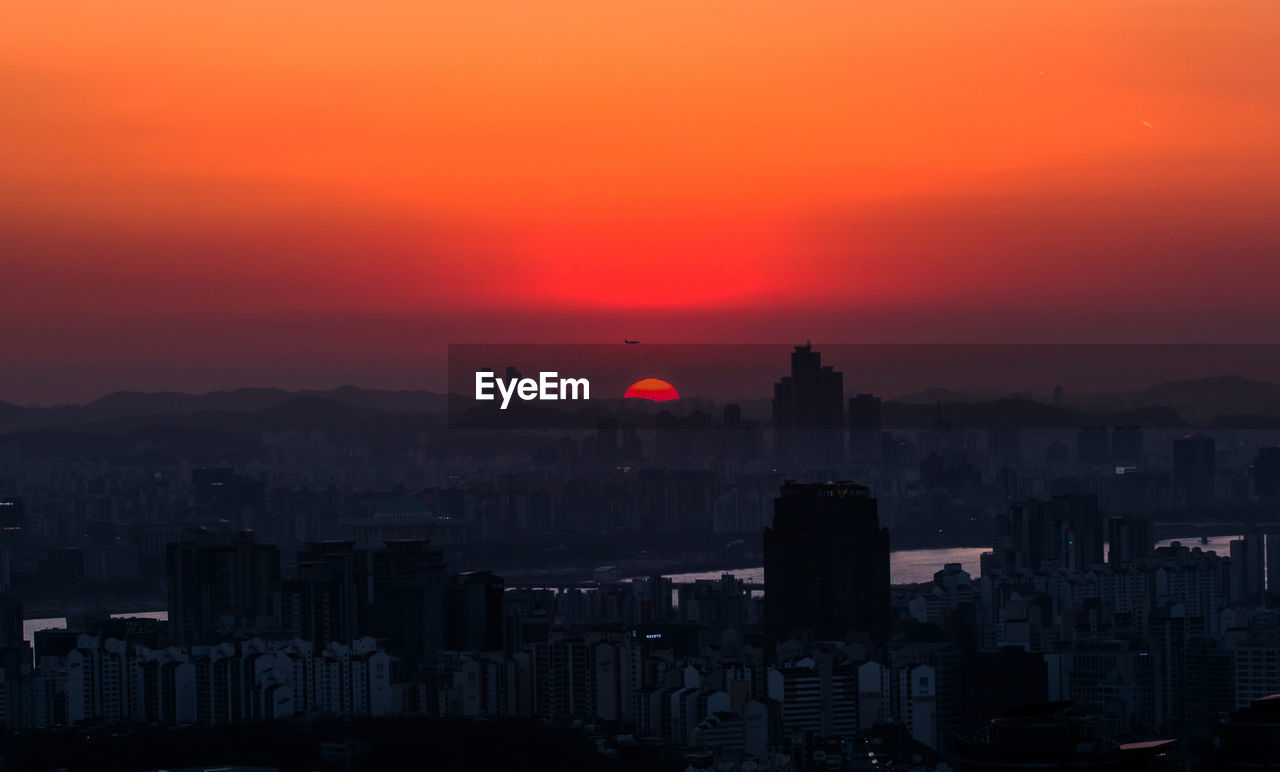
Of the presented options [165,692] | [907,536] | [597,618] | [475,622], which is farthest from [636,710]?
[907,536]


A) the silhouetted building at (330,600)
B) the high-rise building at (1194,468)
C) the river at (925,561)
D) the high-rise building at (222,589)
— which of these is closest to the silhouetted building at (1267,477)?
the high-rise building at (1194,468)

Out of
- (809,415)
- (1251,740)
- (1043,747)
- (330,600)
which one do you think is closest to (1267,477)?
(809,415)

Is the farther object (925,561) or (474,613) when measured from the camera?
(925,561)

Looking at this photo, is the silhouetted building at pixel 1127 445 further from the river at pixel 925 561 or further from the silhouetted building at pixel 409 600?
the silhouetted building at pixel 409 600

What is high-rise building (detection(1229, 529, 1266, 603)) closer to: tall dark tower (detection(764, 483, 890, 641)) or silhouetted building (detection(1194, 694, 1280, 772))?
tall dark tower (detection(764, 483, 890, 641))

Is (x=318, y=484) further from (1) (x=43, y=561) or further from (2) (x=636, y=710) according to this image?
(2) (x=636, y=710)

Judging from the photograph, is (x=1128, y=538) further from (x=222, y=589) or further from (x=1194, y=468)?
(x=222, y=589)
